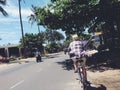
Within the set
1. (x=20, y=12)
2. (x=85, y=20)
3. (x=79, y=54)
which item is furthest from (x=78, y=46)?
(x=20, y=12)

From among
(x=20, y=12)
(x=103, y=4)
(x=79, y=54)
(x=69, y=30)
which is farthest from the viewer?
(x=20, y=12)

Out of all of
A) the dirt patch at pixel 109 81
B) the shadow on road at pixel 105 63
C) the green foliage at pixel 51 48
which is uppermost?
the green foliage at pixel 51 48

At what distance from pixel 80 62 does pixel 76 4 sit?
1145 centimetres

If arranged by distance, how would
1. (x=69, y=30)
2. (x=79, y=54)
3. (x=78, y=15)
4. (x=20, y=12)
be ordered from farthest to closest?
(x=20, y=12) → (x=69, y=30) → (x=78, y=15) → (x=79, y=54)

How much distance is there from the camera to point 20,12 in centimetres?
7112

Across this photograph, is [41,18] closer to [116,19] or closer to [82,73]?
[116,19]

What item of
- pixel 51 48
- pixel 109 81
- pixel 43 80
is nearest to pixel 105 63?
pixel 43 80

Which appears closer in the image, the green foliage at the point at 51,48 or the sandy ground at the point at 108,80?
the sandy ground at the point at 108,80

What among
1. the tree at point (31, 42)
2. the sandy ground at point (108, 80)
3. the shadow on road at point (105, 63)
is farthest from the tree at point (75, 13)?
the tree at point (31, 42)

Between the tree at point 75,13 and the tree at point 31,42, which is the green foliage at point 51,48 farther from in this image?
the tree at point 75,13

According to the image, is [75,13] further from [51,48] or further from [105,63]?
[51,48]

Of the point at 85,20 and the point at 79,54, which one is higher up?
the point at 85,20

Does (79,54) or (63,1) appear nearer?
(79,54)

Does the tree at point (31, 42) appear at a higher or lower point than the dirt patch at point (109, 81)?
higher
